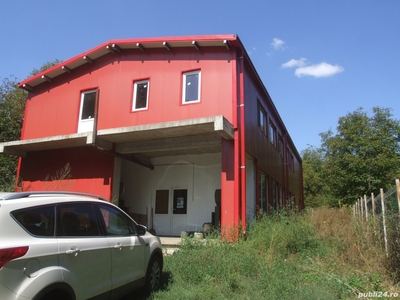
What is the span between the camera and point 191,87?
37.6ft

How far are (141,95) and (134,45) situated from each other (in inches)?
79.2

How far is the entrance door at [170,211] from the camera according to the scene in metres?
13.8

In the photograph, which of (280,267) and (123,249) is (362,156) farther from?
(123,249)

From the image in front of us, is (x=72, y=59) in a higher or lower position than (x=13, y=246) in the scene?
higher

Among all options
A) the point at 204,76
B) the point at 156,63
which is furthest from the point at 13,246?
the point at 156,63

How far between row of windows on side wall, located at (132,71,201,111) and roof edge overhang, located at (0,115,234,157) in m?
1.47

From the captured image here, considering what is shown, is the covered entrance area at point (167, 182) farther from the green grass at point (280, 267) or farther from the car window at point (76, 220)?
the car window at point (76, 220)

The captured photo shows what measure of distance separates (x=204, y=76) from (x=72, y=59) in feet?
20.0

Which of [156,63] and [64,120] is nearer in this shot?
[156,63]

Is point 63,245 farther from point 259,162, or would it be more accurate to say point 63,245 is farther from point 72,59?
point 72,59

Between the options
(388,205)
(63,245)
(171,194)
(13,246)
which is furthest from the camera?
(171,194)

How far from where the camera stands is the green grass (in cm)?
505

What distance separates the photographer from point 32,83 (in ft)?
47.5

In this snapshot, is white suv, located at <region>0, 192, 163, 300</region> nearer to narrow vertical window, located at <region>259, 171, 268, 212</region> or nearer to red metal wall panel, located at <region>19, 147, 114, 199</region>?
Result: red metal wall panel, located at <region>19, 147, 114, 199</region>
